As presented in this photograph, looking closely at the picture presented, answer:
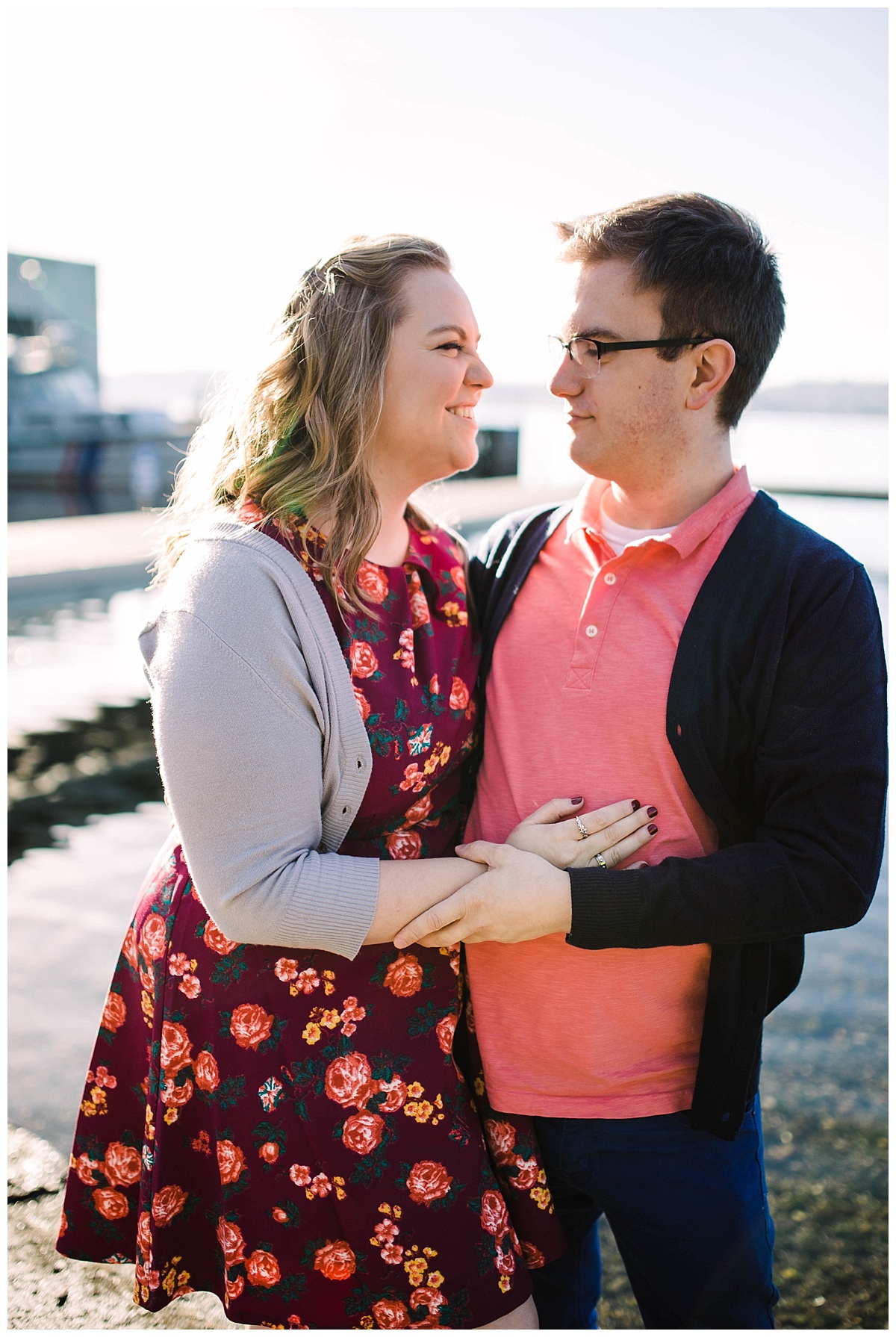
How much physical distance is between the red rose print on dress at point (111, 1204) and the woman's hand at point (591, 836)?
102 cm

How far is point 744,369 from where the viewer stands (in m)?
2.02

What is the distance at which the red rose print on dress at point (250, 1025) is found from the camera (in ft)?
5.48

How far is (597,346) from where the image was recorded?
1.94 metres

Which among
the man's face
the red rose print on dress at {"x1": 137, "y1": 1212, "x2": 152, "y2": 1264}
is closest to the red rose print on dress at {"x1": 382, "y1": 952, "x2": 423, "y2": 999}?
the red rose print on dress at {"x1": 137, "y1": 1212, "x2": 152, "y2": 1264}

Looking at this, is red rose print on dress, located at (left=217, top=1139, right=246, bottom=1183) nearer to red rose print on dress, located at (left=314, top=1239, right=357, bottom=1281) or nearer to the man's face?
red rose print on dress, located at (left=314, top=1239, right=357, bottom=1281)

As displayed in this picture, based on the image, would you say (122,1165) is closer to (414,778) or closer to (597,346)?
(414,778)

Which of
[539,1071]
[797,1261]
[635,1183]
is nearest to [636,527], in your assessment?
[539,1071]

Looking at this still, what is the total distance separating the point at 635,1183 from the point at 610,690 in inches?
34.1

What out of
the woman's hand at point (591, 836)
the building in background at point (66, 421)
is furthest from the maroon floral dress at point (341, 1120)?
the building in background at point (66, 421)

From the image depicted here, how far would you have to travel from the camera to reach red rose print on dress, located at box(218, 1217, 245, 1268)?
169 centimetres

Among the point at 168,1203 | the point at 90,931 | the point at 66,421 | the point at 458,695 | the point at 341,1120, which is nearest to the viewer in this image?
the point at 341,1120

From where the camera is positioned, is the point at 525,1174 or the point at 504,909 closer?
the point at 504,909

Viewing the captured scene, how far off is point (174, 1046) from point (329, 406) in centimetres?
117

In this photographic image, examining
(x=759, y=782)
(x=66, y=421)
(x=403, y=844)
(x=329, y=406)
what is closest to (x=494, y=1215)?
(x=403, y=844)
